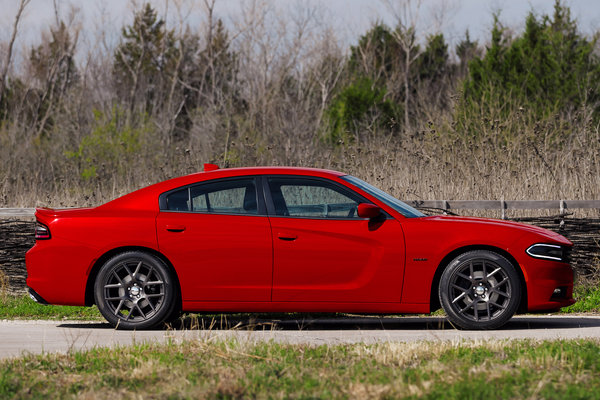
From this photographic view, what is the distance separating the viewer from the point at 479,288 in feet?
27.0

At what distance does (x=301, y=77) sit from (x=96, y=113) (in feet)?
53.1

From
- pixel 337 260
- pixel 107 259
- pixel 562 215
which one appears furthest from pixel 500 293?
pixel 562 215

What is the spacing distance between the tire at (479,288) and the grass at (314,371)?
125 centimetres

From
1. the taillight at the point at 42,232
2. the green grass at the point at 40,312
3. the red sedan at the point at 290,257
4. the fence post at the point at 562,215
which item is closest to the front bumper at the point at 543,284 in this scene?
the red sedan at the point at 290,257

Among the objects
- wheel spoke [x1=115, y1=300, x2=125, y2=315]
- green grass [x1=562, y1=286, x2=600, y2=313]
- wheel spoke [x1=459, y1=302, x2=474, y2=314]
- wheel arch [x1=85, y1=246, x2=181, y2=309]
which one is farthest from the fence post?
wheel spoke [x1=115, y1=300, x2=125, y2=315]

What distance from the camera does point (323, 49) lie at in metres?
49.8

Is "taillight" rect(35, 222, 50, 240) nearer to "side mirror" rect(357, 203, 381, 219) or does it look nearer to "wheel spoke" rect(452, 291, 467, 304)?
"side mirror" rect(357, 203, 381, 219)

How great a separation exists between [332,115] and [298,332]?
3229 centimetres

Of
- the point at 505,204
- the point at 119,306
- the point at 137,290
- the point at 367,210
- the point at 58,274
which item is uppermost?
the point at 505,204

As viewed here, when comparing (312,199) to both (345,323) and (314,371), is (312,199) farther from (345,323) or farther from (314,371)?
(314,371)

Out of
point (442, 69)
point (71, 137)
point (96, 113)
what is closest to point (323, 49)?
point (442, 69)

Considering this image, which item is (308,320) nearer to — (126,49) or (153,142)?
(153,142)

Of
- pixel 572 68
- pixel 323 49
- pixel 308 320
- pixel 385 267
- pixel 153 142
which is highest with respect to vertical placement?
pixel 323 49

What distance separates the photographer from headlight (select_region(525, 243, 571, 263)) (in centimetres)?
831
